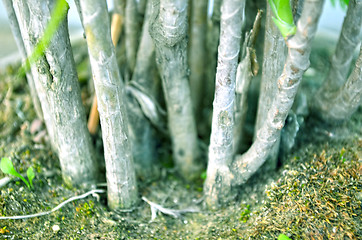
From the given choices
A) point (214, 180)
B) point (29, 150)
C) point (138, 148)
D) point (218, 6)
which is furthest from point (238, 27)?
point (29, 150)

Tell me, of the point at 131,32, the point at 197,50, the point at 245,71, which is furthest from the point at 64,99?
the point at 197,50

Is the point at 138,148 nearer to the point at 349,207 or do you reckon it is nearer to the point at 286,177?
the point at 286,177

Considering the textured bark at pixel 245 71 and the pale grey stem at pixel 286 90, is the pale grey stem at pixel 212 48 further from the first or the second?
the pale grey stem at pixel 286 90

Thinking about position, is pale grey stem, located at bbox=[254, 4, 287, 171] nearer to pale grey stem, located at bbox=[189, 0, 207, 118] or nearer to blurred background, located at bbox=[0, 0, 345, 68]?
pale grey stem, located at bbox=[189, 0, 207, 118]

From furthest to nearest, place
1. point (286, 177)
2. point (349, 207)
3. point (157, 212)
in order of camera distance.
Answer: point (157, 212) → point (286, 177) → point (349, 207)

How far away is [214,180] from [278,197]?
0.21 meters

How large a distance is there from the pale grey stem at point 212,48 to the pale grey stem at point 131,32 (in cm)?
28

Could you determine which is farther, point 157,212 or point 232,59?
point 157,212

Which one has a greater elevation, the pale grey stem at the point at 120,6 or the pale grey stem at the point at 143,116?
the pale grey stem at the point at 120,6

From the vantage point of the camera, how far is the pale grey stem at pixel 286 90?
746mm

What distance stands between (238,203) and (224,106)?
0.38 m

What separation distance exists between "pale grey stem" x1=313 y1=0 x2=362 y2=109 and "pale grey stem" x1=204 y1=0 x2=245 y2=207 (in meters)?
0.41

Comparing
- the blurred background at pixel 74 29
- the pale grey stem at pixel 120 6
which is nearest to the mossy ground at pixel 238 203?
the pale grey stem at pixel 120 6

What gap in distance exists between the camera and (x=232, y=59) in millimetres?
893
